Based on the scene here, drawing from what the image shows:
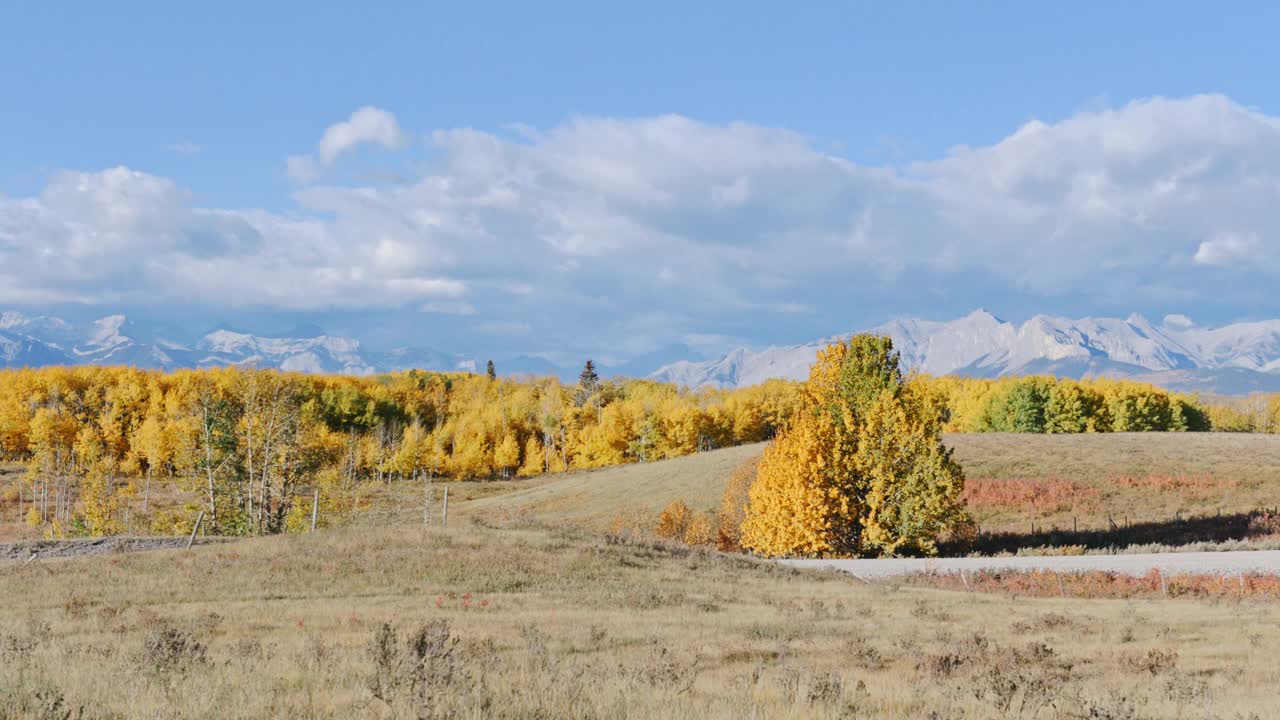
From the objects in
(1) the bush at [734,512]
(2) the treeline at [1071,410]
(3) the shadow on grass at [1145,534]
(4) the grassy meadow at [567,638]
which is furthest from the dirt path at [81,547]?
(2) the treeline at [1071,410]

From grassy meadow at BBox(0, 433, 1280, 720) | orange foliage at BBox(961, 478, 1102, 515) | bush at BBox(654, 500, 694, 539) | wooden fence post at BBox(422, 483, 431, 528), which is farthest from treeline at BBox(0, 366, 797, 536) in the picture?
orange foliage at BBox(961, 478, 1102, 515)

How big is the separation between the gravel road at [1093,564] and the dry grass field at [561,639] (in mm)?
5197

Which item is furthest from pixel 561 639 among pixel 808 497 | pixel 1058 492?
pixel 1058 492

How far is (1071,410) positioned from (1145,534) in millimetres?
87298

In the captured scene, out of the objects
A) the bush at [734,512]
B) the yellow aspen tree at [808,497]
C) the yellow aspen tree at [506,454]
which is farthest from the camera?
the yellow aspen tree at [506,454]

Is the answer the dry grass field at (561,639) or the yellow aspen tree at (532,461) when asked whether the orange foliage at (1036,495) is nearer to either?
the dry grass field at (561,639)

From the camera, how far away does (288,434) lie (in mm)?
57719

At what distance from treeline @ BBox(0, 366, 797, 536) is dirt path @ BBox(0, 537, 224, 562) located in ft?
44.8

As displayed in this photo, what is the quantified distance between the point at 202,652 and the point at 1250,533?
54611 millimetres

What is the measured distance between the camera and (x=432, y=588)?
24766 millimetres

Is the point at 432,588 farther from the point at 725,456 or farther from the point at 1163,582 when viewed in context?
the point at 725,456

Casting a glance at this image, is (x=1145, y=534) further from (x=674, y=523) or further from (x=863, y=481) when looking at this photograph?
(x=674, y=523)

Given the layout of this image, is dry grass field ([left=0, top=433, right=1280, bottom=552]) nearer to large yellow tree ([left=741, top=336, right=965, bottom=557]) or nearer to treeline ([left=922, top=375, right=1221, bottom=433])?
large yellow tree ([left=741, top=336, right=965, bottom=557])

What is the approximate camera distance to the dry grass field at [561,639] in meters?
8.58
